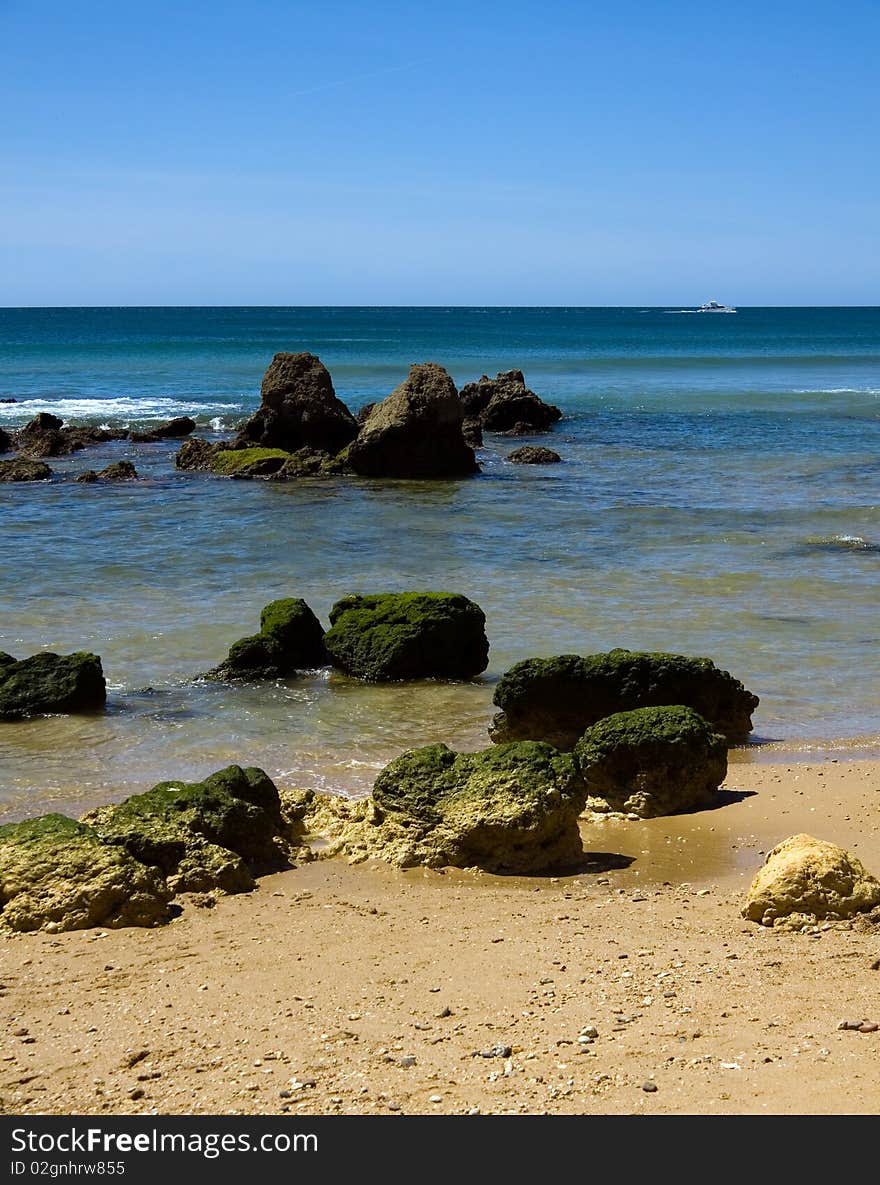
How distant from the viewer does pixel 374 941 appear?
6664mm

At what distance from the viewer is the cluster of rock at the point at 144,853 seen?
700 cm

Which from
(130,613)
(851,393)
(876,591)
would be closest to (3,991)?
(130,613)

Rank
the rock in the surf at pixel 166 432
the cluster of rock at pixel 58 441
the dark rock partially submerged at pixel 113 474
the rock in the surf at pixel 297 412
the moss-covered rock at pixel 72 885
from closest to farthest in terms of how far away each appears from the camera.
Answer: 1. the moss-covered rock at pixel 72 885
2. the dark rock partially submerged at pixel 113 474
3. the cluster of rock at pixel 58 441
4. the rock in the surf at pixel 297 412
5. the rock in the surf at pixel 166 432

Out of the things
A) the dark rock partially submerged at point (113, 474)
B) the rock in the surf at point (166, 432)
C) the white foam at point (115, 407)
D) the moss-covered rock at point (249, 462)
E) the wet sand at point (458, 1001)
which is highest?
the white foam at point (115, 407)

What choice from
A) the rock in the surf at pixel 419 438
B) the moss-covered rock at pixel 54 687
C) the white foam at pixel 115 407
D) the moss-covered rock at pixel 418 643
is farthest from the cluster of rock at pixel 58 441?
the moss-covered rock at pixel 54 687

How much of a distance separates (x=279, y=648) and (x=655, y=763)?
4851mm

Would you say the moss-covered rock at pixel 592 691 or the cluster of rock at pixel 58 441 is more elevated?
the cluster of rock at pixel 58 441

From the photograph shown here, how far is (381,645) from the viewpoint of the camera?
1271cm

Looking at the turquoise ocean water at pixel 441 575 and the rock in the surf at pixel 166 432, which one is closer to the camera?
the turquoise ocean water at pixel 441 575

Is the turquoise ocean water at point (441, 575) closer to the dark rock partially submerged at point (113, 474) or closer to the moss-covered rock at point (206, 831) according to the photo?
the dark rock partially submerged at point (113, 474)

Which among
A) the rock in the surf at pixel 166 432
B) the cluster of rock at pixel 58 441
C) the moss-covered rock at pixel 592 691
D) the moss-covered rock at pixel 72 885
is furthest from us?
the rock in the surf at pixel 166 432

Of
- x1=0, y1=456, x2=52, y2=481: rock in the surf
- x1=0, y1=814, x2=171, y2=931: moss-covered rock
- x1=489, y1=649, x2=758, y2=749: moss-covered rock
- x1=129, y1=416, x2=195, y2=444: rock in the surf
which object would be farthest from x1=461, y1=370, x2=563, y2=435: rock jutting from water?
x1=0, y1=814, x2=171, y2=931: moss-covered rock

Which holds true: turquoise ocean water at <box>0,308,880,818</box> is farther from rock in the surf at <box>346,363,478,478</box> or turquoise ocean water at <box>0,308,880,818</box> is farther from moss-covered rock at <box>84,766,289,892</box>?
moss-covered rock at <box>84,766,289,892</box>
